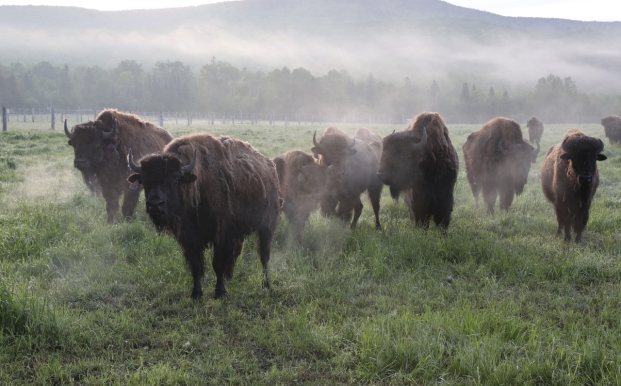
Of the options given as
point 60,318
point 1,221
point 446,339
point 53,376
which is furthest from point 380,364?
point 1,221

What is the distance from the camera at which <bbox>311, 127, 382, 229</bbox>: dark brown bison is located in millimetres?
8195

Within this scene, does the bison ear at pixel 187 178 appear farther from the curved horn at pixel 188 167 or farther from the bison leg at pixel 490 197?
the bison leg at pixel 490 197

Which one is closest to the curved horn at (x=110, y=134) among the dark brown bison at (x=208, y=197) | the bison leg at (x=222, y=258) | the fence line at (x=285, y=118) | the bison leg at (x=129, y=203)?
the bison leg at (x=129, y=203)

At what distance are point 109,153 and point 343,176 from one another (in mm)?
3852

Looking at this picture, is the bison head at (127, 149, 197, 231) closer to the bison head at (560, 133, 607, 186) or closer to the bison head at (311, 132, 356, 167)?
the bison head at (311, 132, 356, 167)

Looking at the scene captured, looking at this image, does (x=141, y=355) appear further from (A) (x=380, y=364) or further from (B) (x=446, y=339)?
(B) (x=446, y=339)

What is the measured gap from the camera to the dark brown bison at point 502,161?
952 centimetres

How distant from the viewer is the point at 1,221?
6.66 metres

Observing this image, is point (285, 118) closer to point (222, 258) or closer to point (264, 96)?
point (264, 96)

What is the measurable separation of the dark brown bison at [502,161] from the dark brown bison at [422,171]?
213 cm

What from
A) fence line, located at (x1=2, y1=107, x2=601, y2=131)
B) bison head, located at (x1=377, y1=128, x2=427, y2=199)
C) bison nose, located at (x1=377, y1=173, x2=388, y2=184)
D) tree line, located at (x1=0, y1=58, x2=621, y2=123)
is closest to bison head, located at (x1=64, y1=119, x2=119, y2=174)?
bison nose, located at (x1=377, y1=173, x2=388, y2=184)

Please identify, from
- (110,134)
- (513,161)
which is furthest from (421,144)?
(110,134)

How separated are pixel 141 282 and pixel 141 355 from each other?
1625 millimetres

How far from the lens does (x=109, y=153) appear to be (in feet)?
25.1
